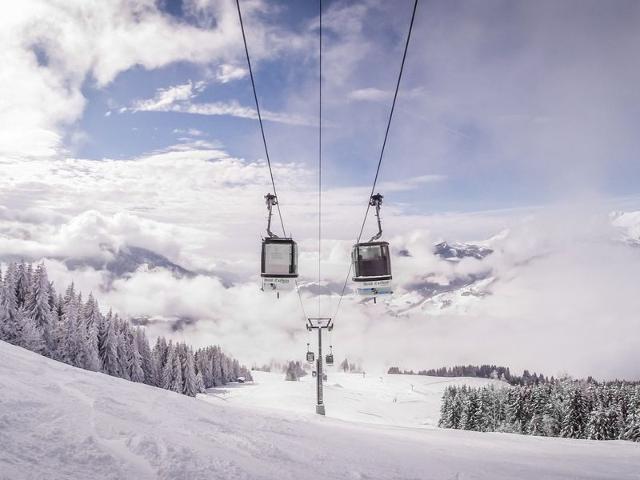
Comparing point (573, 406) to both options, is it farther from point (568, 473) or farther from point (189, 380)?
point (189, 380)

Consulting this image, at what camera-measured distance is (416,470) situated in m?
8.55

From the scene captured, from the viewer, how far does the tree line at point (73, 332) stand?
159ft

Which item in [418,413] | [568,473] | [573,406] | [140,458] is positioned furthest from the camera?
[418,413]

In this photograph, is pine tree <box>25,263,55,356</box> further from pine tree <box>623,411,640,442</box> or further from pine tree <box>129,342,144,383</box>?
pine tree <box>623,411,640,442</box>

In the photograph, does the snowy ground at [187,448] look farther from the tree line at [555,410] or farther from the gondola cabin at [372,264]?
the tree line at [555,410]

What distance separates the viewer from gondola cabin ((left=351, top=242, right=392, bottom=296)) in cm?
1697

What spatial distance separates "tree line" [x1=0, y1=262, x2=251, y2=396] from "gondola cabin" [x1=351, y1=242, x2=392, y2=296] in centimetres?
4816

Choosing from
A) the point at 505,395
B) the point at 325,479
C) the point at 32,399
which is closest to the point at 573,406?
the point at 505,395

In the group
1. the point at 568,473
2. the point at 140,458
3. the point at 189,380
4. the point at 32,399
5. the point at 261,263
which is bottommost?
the point at 189,380

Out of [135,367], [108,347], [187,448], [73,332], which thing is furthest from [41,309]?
[187,448]

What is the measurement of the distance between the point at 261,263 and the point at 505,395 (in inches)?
2507

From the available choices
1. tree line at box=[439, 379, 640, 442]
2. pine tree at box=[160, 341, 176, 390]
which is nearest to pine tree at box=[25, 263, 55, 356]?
pine tree at box=[160, 341, 176, 390]

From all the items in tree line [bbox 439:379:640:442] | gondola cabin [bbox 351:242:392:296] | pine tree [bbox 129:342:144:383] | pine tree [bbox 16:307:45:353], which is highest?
gondola cabin [bbox 351:242:392:296]

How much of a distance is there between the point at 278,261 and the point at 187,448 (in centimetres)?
998
